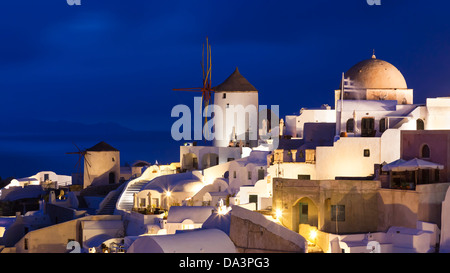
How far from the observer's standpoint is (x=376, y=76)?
29984mm

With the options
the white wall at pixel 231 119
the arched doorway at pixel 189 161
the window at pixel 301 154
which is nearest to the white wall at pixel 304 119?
the white wall at pixel 231 119

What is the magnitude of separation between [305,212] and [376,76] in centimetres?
914

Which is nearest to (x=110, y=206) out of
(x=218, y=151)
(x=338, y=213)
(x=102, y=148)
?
(x=218, y=151)

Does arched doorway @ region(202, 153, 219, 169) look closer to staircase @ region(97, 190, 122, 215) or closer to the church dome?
staircase @ region(97, 190, 122, 215)

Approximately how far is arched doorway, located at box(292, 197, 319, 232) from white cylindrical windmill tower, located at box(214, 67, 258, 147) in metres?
14.3

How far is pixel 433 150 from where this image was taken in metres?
23.2

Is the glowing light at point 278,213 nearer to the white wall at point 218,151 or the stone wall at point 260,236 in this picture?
the stone wall at point 260,236

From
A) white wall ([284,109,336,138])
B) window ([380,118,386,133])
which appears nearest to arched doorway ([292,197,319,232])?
window ([380,118,386,133])

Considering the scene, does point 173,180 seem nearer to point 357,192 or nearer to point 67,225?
point 67,225

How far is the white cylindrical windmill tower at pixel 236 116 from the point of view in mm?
37844

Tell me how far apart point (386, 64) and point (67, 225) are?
1531 centimetres

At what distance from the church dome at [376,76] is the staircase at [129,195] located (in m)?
11.7

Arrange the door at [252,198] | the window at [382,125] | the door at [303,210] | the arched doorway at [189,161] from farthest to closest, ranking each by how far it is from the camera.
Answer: the arched doorway at [189,161] < the door at [252,198] < the window at [382,125] < the door at [303,210]
